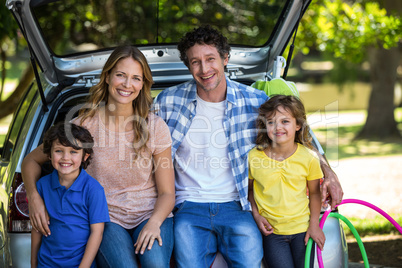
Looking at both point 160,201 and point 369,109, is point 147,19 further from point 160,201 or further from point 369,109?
point 369,109

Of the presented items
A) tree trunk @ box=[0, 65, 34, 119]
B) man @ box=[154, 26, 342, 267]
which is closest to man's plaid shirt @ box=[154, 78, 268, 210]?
man @ box=[154, 26, 342, 267]

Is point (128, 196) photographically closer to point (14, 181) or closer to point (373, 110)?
point (14, 181)

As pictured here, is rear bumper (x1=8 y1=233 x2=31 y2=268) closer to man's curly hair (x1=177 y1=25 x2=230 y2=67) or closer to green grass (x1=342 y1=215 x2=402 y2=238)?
man's curly hair (x1=177 y1=25 x2=230 y2=67)

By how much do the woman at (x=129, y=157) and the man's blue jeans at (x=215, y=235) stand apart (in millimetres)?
81

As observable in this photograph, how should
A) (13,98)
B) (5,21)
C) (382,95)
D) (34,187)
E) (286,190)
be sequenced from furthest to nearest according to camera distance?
(382,95) < (13,98) < (5,21) < (286,190) < (34,187)

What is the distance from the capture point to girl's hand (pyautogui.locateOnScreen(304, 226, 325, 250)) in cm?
266

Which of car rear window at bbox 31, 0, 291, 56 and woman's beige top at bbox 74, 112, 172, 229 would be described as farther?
car rear window at bbox 31, 0, 291, 56

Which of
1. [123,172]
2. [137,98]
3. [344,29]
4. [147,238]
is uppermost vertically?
[344,29]

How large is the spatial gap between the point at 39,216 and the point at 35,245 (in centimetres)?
16

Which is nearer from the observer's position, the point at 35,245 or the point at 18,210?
the point at 35,245

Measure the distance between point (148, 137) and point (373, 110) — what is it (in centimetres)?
1083

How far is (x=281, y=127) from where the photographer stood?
9.26 ft

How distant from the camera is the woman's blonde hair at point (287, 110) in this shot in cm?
287

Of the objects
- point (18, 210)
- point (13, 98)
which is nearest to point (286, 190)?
point (18, 210)
